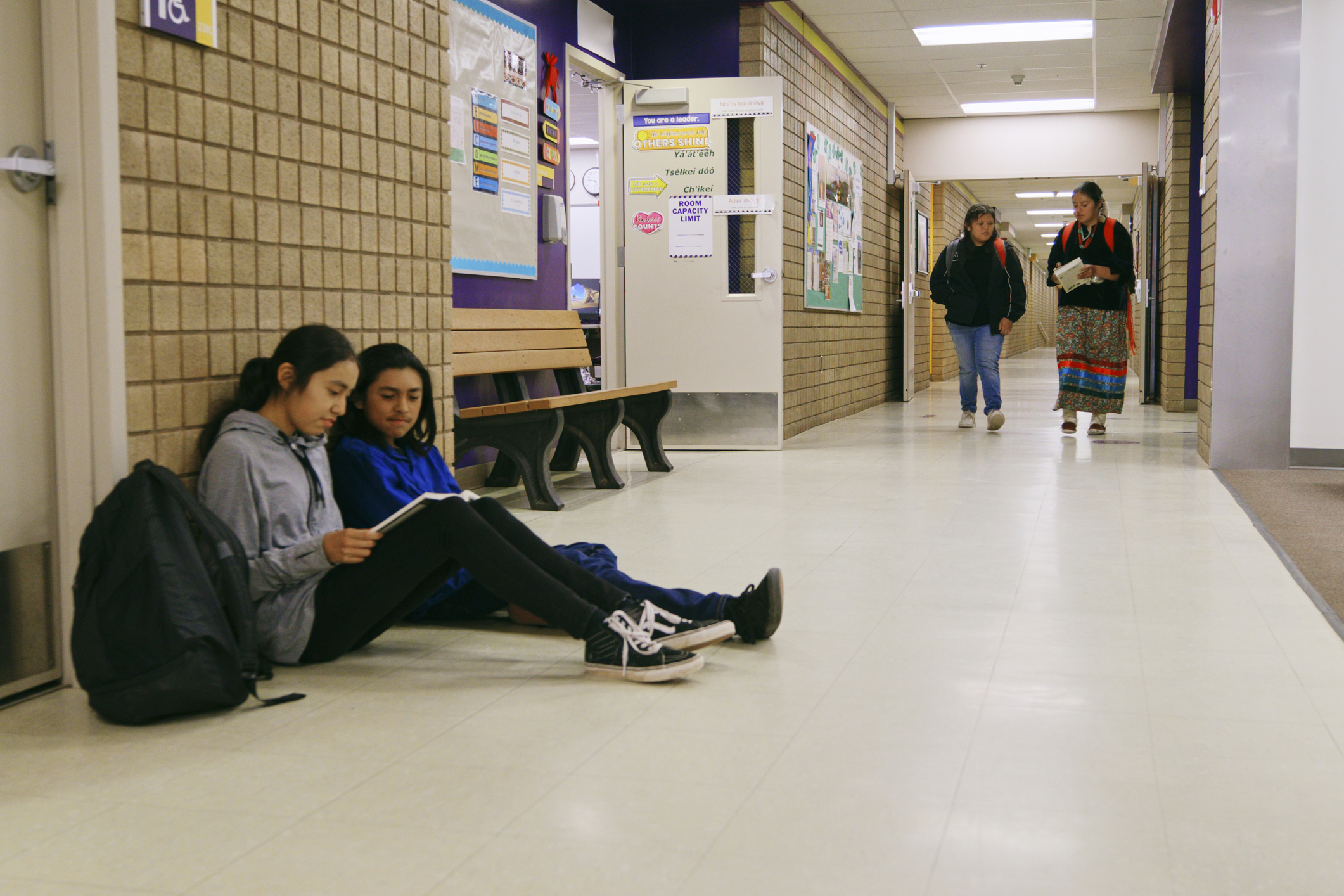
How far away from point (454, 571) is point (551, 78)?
14.5 ft

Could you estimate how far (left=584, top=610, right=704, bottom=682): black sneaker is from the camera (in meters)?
2.46

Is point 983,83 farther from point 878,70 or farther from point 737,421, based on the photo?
point 737,421

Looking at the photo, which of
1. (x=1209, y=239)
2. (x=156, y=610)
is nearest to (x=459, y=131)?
(x=156, y=610)

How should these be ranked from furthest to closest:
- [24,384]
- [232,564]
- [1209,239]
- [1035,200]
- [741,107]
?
[1035,200] → [741,107] → [1209,239] → [24,384] → [232,564]

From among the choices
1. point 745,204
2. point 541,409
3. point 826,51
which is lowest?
point 541,409

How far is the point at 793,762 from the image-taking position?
202cm

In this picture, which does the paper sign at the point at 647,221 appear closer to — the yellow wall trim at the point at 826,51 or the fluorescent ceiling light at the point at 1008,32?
the yellow wall trim at the point at 826,51

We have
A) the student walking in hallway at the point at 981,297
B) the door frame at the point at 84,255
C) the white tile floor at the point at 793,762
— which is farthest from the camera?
the student walking in hallway at the point at 981,297

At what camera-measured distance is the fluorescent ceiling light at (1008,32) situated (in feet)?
28.2

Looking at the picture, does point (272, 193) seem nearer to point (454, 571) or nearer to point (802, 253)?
point (454, 571)

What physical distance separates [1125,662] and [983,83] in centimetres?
908

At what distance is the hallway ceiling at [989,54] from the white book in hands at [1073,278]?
5.87 feet

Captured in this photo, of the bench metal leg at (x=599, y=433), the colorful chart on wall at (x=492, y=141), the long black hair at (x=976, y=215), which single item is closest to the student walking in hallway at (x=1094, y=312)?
the long black hair at (x=976, y=215)

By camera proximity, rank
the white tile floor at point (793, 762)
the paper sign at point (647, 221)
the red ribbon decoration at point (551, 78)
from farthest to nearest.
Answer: the paper sign at point (647, 221)
the red ribbon decoration at point (551, 78)
the white tile floor at point (793, 762)
